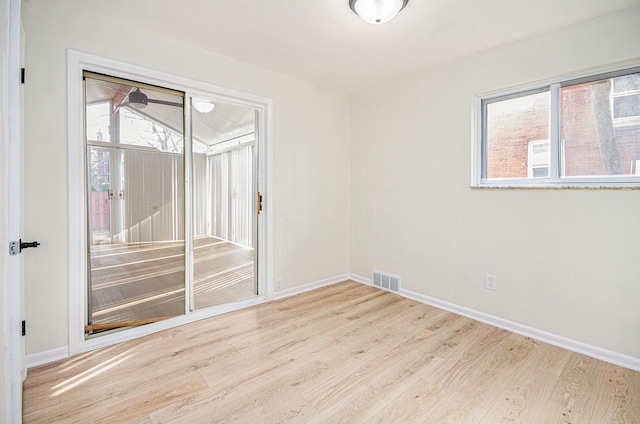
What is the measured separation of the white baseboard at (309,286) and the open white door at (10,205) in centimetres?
225

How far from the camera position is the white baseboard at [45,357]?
2.12m

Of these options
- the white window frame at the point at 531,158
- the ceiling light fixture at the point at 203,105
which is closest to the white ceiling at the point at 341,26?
the ceiling light fixture at the point at 203,105

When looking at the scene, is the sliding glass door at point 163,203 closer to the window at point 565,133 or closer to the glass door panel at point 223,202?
the glass door panel at point 223,202

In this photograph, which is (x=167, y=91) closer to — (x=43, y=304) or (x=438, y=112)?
(x=43, y=304)

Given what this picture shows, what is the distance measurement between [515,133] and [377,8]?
1.74 meters

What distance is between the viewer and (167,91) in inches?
109

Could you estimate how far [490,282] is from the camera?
2900 millimetres

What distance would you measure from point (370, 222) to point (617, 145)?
2439 millimetres

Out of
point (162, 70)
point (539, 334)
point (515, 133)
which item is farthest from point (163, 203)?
point (539, 334)

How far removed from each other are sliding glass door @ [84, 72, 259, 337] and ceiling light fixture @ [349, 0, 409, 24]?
1637 millimetres

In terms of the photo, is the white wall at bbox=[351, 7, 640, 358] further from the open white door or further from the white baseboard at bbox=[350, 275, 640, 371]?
the open white door

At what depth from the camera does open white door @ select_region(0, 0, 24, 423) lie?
1.40 m

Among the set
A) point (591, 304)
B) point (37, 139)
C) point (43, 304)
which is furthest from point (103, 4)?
point (591, 304)

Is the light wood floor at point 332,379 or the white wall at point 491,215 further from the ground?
the white wall at point 491,215
